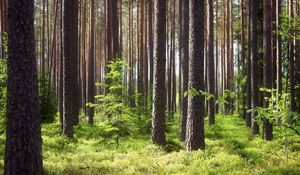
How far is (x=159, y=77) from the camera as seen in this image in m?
13.5

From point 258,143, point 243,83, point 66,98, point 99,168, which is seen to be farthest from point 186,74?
point 243,83

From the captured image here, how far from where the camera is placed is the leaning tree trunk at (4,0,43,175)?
21.6 feet

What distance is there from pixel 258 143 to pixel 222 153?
11.5ft

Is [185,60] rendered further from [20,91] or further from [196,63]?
[20,91]

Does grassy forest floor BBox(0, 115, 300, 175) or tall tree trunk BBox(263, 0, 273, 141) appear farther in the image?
tall tree trunk BBox(263, 0, 273, 141)

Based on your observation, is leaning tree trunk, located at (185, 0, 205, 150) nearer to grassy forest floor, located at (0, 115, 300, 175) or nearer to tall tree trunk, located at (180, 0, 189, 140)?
grassy forest floor, located at (0, 115, 300, 175)

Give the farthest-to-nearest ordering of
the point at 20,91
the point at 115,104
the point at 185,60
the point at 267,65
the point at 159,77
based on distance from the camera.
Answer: the point at 185,60, the point at 267,65, the point at 115,104, the point at 159,77, the point at 20,91

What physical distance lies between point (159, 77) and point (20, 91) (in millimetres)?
7437

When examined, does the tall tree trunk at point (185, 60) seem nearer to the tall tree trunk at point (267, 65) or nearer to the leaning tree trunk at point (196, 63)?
the leaning tree trunk at point (196, 63)

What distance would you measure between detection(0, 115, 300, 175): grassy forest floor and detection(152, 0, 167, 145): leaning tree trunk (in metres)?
0.57

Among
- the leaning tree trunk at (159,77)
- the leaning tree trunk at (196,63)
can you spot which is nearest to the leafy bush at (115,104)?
the leaning tree trunk at (159,77)

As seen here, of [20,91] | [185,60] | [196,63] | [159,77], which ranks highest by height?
[185,60]

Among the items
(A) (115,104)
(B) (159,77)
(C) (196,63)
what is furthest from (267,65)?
(A) (115,104)

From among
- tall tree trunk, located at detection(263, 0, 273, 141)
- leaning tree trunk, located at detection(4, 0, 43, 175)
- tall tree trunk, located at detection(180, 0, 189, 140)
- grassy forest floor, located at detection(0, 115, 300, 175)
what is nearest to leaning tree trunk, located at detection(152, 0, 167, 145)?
grassy forest floor, located at detection(0, 115, 300, 175)
